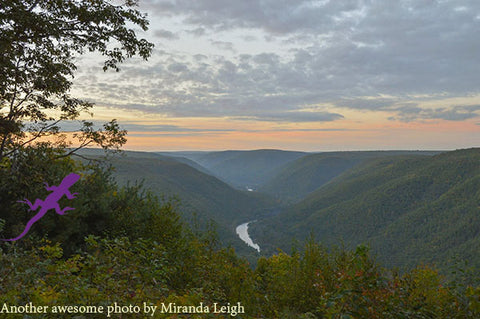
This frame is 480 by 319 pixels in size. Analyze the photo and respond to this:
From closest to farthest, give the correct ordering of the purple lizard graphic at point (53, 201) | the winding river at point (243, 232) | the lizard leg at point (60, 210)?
the purple lizard graphic at point (53, 201)
the lizard leg at point (60, 210)
the winding river at point (243, 232)

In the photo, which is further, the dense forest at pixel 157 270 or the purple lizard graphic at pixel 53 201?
the purple lizard graphic at pixel 53 201

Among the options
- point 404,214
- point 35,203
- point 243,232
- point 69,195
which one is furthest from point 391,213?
point 35,203

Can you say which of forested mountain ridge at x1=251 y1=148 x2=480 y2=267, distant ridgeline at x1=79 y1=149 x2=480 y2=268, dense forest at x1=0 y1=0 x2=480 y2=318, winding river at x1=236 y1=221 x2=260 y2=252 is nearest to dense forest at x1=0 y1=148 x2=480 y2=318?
dense forest at x1=0 y1=0 x2=480 y2=318

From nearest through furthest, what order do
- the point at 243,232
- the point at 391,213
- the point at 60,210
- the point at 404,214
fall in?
the point at 60,210, the point at 404,214, the point at 391,213, the point at 243,232

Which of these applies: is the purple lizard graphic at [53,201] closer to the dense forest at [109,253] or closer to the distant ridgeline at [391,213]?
the dense forest at [109,253]

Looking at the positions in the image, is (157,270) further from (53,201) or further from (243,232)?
(243,232)

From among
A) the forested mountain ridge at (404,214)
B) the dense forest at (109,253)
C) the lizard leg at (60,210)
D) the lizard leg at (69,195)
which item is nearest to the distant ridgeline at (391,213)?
the forested mountain ridge at (404,214)

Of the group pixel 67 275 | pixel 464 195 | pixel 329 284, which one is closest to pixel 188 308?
pixel 67 275

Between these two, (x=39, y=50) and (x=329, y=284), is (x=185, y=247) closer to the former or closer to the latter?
(x=329, y=284)

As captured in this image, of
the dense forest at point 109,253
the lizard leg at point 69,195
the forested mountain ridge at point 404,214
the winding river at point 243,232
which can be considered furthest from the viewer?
the winding river at point 243,232

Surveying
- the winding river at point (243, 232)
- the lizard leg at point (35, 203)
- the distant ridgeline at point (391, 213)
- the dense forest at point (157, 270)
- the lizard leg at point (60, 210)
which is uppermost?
the lizard leg at point (35, 203)
